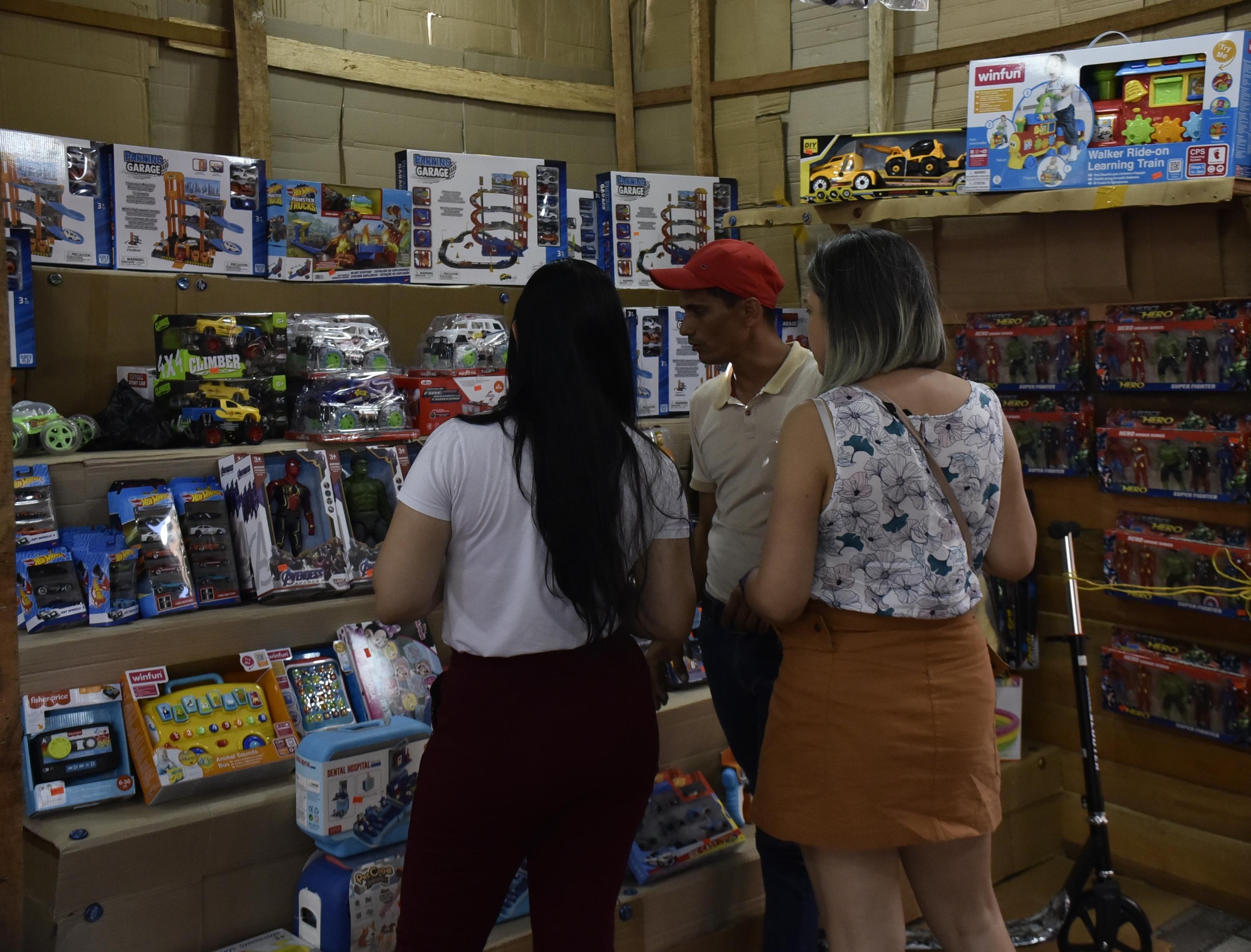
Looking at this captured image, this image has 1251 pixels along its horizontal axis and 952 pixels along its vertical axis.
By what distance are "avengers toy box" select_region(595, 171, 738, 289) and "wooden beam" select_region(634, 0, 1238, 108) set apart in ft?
3.03

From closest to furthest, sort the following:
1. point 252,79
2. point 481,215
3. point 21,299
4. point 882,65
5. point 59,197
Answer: point 21,299 → point 59,197 → point 481,215 → point 252,79 → point 882,65

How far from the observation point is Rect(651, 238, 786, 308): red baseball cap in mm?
2297

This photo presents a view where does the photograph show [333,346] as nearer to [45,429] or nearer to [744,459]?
[45,429]

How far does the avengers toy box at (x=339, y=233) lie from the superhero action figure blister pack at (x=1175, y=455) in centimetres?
231

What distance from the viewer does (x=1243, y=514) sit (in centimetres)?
329

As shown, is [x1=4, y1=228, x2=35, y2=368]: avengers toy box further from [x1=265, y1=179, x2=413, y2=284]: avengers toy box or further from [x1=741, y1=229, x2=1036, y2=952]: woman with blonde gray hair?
[x1=741, y1=229, x2=1036, y2=952]: woman with blonde gray hair

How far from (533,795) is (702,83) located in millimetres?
4241

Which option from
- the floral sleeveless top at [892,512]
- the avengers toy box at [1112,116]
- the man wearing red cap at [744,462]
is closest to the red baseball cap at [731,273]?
the man wearing red cap at [744,462]

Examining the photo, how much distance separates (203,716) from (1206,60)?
9.84ft

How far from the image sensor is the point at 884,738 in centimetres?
163

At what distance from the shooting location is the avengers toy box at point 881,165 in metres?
3.58

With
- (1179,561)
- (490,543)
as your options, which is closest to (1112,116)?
(1179,561)

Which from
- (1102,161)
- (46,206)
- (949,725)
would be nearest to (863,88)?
(1102,161)

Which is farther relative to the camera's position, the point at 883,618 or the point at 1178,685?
the point at 1178,685
